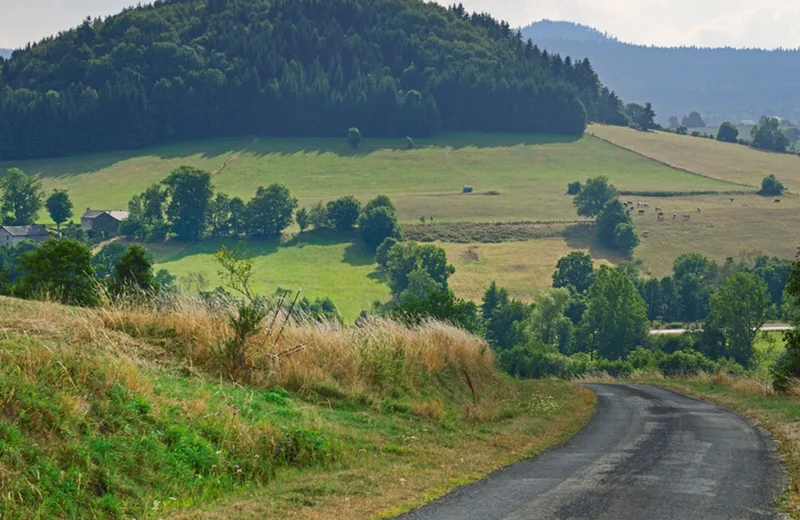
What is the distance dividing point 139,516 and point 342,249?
133m

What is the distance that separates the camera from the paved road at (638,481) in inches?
496

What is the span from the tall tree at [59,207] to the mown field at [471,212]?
15.5 feet

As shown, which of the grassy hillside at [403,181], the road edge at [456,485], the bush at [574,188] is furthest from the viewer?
the bush at [574,188]

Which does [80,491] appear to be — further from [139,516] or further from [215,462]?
[215,462]

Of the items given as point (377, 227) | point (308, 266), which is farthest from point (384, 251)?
point (308, 266)

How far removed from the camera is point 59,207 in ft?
521

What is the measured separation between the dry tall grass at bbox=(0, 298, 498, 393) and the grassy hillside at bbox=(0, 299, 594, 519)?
49 millimetres

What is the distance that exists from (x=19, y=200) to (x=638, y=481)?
547 ft

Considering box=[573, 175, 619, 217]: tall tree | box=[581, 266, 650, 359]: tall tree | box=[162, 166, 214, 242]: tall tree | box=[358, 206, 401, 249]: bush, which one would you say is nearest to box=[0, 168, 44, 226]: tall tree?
box=[162, 166, 214, 242]: tall tree

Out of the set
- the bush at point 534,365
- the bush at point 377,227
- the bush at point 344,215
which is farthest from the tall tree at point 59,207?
the bush at point 534,365

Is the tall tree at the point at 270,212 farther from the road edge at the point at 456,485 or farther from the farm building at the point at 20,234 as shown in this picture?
the road edge at the point at 456,485

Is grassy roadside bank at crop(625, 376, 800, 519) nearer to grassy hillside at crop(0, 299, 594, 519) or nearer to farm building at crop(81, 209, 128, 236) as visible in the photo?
grassy hillside at crop(0, 299, 594, 519)

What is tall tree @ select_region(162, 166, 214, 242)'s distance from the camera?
150 meters

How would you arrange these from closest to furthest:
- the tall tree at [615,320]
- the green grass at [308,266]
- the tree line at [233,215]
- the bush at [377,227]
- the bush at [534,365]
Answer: the bush at [534,365]
the tall tree at [615,320]
the green grass at [308,266]
the bush at [377,227]
the tree line at [233,215]
